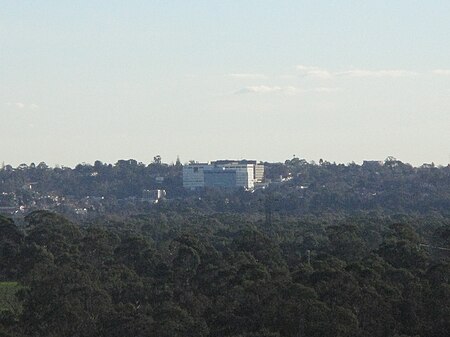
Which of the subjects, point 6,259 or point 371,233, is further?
point 371,233

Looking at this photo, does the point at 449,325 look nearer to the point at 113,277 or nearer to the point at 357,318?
the point at 357,318

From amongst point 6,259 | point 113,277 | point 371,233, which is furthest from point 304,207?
point 113,277

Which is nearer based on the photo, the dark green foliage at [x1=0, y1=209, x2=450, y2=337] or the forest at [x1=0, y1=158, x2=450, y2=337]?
the dark green foliage at [x1=0, y1=209, x2=450, y2=337]

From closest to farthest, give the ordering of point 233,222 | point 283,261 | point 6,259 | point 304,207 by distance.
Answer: point 283,261
point 6,259
point 233,222
point 304,207

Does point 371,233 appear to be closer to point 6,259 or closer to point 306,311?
point 6,259

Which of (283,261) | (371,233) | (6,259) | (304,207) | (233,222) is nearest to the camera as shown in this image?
(283,261)

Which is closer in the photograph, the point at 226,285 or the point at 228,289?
the point at 228,289

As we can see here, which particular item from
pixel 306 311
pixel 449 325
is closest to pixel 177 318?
pixel 306 311

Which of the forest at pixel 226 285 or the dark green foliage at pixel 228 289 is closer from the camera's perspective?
the dark green foliage at pixel 228 289

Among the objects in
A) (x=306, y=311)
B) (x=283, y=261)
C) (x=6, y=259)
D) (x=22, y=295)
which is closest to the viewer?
(x=306, y=311)
